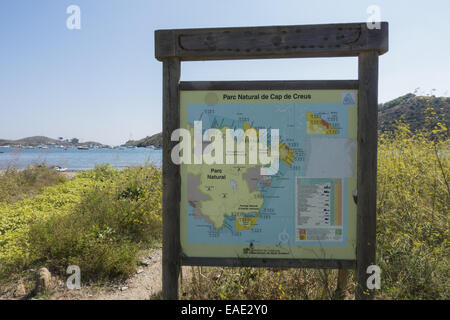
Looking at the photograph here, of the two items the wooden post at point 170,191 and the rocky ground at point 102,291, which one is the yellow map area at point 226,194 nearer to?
the wooden post at point 170,191

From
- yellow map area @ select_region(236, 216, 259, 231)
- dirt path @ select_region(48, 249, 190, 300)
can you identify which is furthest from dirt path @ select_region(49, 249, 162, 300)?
yellow map area @ select_region(236, 216, 259, 231)

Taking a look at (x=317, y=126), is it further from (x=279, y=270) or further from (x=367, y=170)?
(x=279, y=270)

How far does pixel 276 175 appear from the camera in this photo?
2.62 metres

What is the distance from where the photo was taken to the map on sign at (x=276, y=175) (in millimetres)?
2594

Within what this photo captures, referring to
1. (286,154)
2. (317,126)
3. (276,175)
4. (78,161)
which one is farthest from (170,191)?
(78,161)

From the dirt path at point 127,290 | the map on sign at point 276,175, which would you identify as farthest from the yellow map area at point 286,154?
the dirt path at point 127,290

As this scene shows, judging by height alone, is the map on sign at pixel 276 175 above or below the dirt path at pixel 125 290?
above

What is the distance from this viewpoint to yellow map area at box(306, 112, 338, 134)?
2.60 metres

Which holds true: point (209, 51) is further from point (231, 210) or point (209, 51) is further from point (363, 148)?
point (363, 148)

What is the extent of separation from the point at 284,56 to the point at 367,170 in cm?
142

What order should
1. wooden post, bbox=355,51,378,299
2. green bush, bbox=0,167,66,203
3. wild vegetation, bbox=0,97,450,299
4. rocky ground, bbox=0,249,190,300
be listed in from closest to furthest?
wooden post, bbox=355,51,378,299 → wild vegetation, bbox=0,97,450,299 → rocky ground, bbox=0,249,190,300 → green bush, bbox=0,167,66,203

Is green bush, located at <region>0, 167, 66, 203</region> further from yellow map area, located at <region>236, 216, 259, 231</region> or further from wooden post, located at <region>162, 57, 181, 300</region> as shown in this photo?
yellow map area, located at <region>236, 216, 259, 231</region>
